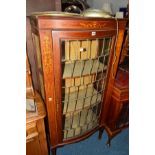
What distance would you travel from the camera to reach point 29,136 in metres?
1.02

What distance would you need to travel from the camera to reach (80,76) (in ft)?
3.58

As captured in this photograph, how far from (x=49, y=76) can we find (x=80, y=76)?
24cm

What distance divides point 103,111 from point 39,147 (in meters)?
0.61

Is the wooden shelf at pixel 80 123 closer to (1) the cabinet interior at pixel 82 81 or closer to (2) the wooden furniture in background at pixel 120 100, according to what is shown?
(1) the cabinet interior at pixel 82 81

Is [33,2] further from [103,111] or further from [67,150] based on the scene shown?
[67,150]

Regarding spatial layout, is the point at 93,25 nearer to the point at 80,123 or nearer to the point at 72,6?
the point at 72,6

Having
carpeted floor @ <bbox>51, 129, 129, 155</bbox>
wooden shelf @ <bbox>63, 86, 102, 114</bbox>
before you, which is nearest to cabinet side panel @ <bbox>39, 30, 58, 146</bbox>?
wooden shelf @ <bbox>63, 86, 102, 114</bbox>

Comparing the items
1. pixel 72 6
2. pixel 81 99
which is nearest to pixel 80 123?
pixel 81 99

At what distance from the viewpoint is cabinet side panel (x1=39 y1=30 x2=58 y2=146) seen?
0.84 metres

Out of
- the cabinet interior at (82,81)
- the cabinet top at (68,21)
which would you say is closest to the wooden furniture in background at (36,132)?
the cabinet interior at (82,81)

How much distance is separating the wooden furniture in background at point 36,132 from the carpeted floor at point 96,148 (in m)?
0.42

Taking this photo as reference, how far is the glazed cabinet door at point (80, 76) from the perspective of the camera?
0.94m

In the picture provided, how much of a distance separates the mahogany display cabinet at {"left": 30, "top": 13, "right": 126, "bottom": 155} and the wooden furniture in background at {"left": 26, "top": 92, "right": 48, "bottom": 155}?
0.20ft
